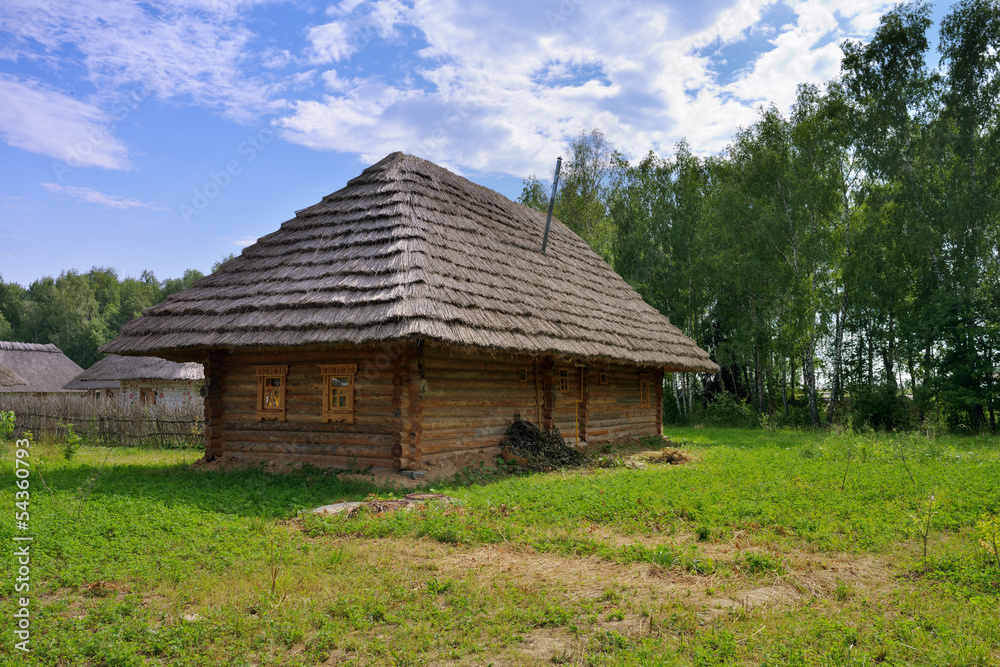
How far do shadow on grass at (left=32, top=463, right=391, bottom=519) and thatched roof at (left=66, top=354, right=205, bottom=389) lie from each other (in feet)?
48.1

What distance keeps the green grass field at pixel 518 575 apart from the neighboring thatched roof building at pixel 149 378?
18534 millimetres

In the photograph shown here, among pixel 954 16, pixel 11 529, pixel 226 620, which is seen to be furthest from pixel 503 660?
pixel 954 16

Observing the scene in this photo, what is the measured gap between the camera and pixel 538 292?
12781mm

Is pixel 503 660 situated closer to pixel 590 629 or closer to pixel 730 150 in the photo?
pixel 590 629

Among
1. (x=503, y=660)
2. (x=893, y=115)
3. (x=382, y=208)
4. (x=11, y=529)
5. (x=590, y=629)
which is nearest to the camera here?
(x=503, y=660)

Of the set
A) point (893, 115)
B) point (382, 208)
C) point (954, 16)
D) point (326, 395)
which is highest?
point (954, 16)

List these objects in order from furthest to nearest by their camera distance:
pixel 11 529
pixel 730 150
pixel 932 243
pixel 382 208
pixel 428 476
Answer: pixel 730 150, pixel 932 243, pixel 382 208, pixel 428 476, pixel 11 529

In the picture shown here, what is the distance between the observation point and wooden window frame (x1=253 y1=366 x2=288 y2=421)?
11.0m

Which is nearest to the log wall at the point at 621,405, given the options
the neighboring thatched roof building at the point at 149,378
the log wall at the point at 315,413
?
the log wall at the point at 315,413

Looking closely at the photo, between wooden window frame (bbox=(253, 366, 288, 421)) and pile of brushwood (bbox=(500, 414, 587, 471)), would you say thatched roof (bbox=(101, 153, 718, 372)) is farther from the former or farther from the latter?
pile of brushwood (bbox=(500, 414, 587, 471))

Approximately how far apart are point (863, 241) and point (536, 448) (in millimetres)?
14963

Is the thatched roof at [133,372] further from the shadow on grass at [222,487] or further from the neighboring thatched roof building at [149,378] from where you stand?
the shadow on grass at [222,487]

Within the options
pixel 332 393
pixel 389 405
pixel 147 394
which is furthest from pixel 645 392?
pixel 147 394

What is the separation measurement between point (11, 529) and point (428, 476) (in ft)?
16.6
